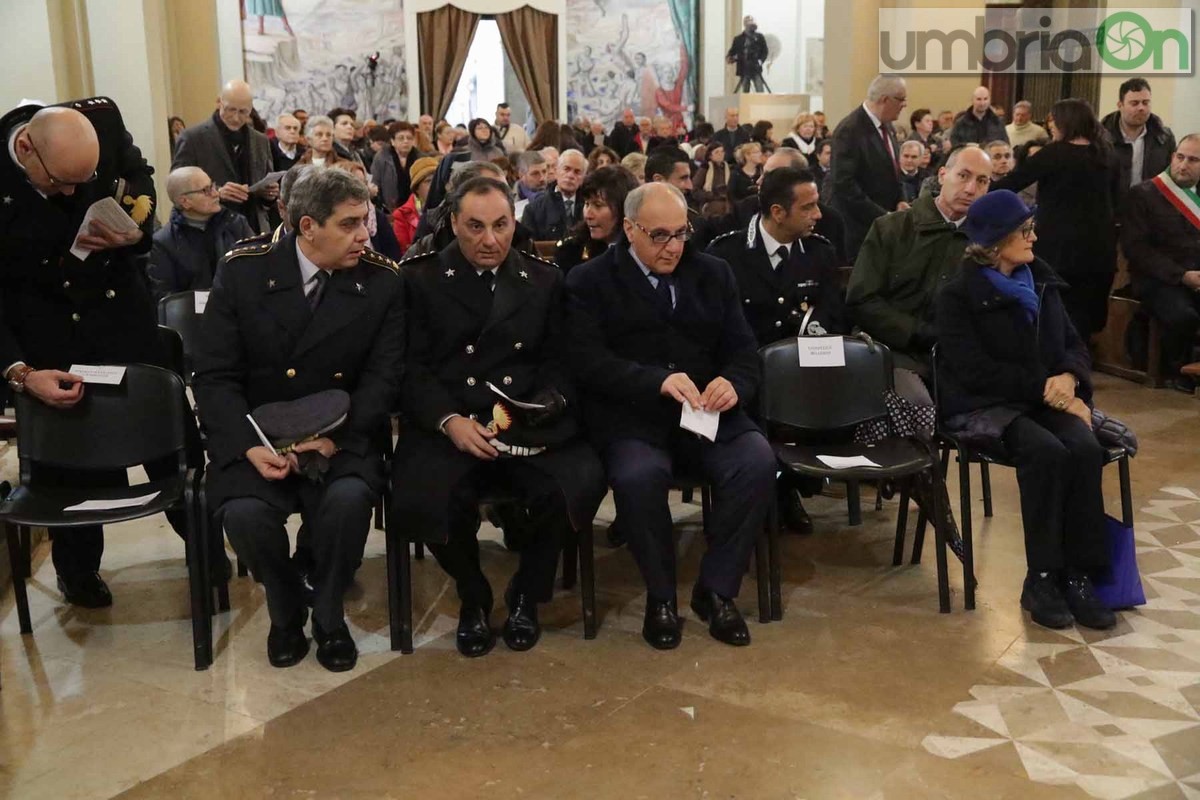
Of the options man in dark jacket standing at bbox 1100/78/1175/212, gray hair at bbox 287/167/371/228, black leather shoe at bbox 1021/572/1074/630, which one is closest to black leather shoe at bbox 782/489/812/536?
black leather shoe at bbox 1021/572/1074/630

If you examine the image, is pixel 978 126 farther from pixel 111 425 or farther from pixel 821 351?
pixel 111 425

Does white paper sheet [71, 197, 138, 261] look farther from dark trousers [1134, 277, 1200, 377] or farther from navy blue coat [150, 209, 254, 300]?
dark trousers [1134, 277, 1200, 377]

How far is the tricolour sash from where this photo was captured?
257 inches

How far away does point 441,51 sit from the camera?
56.4 ft

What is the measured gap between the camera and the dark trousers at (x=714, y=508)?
3.42 meters

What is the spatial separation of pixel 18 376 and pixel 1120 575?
3.39 metres

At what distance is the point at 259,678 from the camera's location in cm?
324

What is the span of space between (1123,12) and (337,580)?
41.0ft

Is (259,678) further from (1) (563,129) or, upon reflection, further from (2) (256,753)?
(1) (563,129)

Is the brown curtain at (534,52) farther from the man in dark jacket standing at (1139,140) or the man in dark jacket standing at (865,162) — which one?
the man in dark jacket standing at (865,162)

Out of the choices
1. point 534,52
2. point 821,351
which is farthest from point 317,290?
point 534,52

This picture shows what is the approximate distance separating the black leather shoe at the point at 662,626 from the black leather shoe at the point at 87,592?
5.81 ft

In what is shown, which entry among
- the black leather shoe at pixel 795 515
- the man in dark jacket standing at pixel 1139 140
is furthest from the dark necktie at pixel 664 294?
the man in dark jacket standing at pixel 1139 140

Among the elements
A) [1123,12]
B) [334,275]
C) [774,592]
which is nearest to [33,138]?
[334,275]
